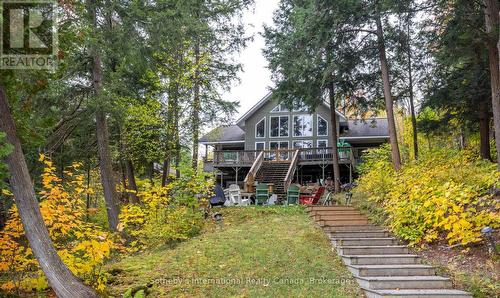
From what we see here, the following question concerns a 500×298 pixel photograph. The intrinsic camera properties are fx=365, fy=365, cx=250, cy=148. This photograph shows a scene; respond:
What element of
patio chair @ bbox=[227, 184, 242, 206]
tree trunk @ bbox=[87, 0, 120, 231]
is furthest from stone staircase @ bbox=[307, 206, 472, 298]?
patio chair @ bbox=[227, 184, 242, 206]

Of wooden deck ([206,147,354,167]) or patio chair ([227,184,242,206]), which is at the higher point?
wooden deck ([206,147,354,167])

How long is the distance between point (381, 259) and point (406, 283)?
981 mm

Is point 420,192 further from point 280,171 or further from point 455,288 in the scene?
point 280,171

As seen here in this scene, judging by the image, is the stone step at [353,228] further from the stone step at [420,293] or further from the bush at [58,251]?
the bush at [58,251]

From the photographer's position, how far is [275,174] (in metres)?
21.3

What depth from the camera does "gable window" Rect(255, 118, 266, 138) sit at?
26562 mm

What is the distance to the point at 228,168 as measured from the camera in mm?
24578

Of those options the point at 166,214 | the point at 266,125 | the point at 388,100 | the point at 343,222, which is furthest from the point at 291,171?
the point at 166,214

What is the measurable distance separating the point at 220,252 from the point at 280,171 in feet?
46.9

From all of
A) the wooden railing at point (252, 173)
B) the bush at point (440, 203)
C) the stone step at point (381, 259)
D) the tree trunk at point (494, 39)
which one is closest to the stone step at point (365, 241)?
the bush at point (440, 203)

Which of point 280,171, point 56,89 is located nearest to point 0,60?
point 56,89

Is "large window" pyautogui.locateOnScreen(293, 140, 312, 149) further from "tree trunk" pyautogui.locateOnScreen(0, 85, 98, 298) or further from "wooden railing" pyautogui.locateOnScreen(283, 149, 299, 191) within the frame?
"tree trunk" pyautogui.locateOnScreen(0, 85, 98, 298)

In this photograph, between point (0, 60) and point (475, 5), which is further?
point (475, 5)

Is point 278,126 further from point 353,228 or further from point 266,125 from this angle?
point 353,228
